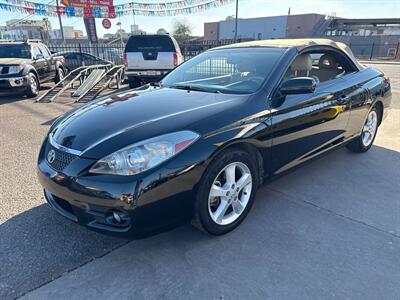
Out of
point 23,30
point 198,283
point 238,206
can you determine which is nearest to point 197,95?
point 238,206

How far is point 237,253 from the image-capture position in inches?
101

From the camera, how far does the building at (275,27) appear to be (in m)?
60.4

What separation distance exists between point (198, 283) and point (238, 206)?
0.82 m

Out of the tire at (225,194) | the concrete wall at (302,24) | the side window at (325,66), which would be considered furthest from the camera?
the concrete wall at (302,24)

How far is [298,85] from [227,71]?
38.1 inches

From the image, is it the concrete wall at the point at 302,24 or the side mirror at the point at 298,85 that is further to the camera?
the concrete wall at the point at 302,24

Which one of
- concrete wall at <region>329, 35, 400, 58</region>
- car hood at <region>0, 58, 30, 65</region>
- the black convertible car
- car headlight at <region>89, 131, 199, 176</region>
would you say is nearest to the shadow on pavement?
the black convertible car

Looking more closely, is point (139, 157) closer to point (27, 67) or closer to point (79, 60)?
point (27, 67)

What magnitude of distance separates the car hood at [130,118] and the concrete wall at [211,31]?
7431cm

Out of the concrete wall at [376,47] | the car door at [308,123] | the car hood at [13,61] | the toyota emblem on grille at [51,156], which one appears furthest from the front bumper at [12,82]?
the concrete wall at [376,47]

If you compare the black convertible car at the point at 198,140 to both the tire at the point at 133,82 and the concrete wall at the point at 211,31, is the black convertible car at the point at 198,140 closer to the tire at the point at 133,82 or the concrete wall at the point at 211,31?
the tire at the point at 133,82

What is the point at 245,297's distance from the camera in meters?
2.13

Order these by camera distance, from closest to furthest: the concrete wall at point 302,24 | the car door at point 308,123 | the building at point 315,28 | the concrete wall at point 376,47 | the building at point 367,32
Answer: the car door at point 308,123 < the concrete wall at point 376,47 < the building at point 367,32 < the building at point 315,28 < the concrete wall at point 302,24

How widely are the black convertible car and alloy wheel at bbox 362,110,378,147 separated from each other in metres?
0.83
